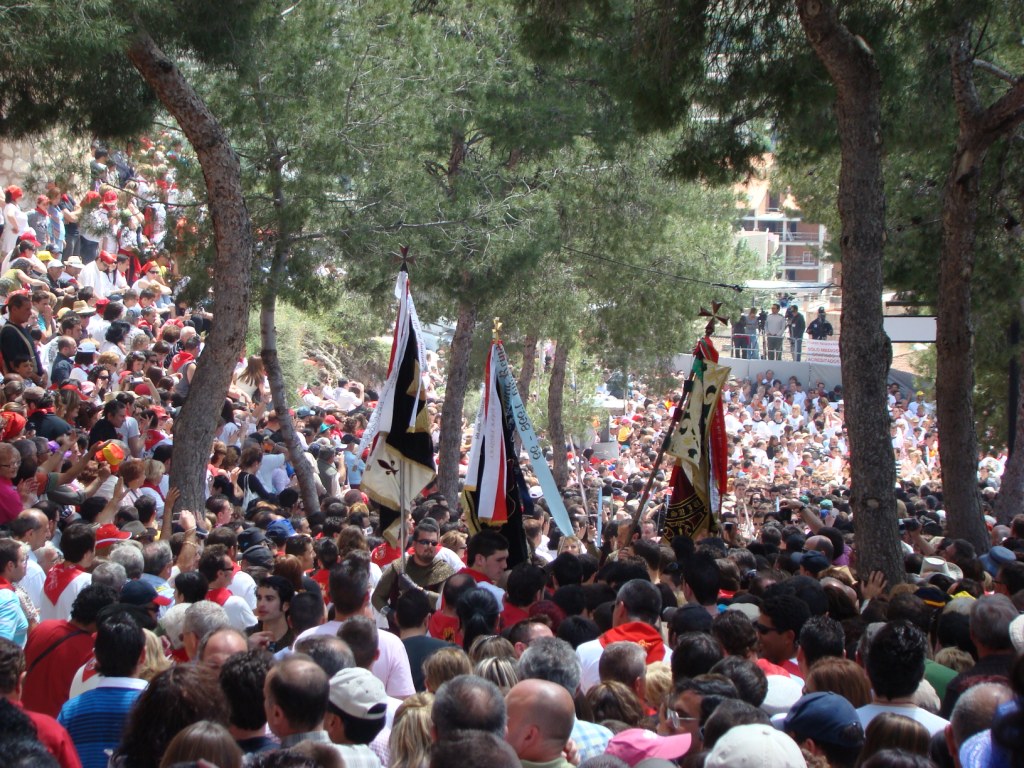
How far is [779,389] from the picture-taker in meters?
41.7

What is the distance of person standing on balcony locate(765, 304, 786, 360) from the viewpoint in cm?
4356

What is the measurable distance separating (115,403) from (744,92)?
275 inches

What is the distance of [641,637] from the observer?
6.34 meters

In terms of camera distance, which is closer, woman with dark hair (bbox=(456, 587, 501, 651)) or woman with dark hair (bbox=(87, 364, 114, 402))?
woman with dark hair (bbox=(456, 587, 501, 651))

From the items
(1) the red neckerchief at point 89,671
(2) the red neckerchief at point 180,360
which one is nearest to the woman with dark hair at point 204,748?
(1) the red neckerchief at point 89,671

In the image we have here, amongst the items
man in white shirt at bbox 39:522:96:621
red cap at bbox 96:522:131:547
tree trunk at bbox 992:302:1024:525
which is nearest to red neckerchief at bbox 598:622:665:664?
man in white shirt at bbox 39:522:96:621

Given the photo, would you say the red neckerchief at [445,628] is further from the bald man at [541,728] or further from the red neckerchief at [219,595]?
the bald man at [541,728]

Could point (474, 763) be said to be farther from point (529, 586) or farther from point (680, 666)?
point (529, 586)

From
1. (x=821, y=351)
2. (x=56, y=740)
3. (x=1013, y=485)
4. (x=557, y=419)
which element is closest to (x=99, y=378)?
(x=56, y=740)

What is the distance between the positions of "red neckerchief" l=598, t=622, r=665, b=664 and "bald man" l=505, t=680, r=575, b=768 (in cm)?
188

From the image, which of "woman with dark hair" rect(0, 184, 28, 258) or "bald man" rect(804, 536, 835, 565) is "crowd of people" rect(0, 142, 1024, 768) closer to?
"bald man" rect(804, 536, 835, 565)

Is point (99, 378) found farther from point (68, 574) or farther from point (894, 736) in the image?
point (894, 736)

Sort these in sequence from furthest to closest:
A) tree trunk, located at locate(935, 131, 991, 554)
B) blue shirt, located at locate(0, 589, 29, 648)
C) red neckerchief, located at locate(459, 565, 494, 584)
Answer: tree trunk, located at locate(935, 131, 991, 554), red neckerchief, located at locate(459, 565, 494, 584), blue shirt, located at locate(0, 589, 29, 648)

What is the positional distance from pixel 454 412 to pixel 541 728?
15.8 meters
